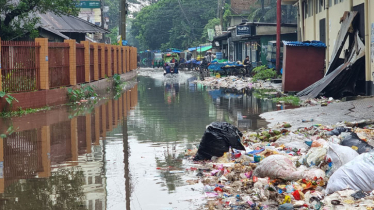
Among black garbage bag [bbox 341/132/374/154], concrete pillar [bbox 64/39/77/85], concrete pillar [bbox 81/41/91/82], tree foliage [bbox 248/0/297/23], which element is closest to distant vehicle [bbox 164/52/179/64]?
tree foliage [bbox 248/0/297/23]

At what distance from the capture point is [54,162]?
9.16 meters

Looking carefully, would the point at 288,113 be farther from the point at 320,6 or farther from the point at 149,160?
the point at 320,6

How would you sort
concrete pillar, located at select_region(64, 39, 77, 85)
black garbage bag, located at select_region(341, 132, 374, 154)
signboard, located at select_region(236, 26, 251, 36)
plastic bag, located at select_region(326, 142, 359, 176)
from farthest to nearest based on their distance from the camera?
1. signboard, located at select_region(236, 26, 251, 36)
2. concrete pillar, located at select_region(64, 39, 77, 85)
3. black garbage bag, located at select_region(341, 132, 374, 154)
4. plastic bag, located at select_region(326, 142, 359, 176)

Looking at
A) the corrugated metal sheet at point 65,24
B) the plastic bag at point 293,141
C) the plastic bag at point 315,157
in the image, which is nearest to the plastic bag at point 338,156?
the plastic bag at point 315,157

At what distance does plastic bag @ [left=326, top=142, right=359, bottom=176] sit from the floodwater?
64.6 inches

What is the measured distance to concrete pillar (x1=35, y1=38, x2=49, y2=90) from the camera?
1836 centimetres

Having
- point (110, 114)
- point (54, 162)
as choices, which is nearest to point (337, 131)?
point (54, 162)

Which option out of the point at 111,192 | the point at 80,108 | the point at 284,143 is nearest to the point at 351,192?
the point at 111,192

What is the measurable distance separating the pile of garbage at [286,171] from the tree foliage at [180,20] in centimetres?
7149

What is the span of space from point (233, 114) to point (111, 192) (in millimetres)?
9133

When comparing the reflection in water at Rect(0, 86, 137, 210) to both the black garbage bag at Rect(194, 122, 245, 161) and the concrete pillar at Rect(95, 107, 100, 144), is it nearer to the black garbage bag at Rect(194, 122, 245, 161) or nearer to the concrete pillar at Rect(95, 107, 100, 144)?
the concrete pillar at Rect(95, 107, 100, 144)

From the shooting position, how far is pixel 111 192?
7156 millimetres

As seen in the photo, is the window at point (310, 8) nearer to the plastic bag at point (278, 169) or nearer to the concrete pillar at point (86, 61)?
the concrete pillar at point (86, 61)

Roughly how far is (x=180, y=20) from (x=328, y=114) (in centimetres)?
7003
